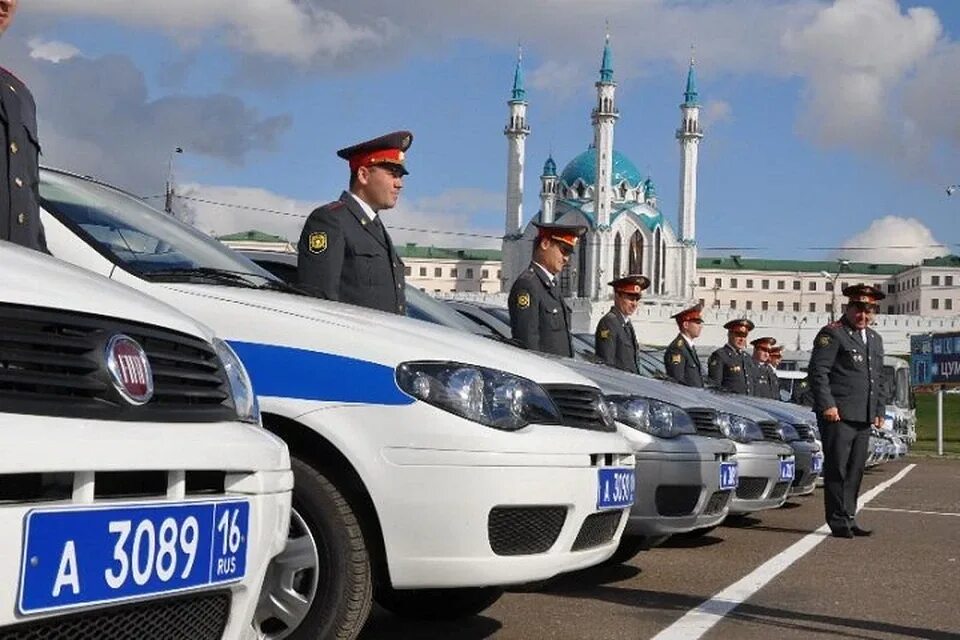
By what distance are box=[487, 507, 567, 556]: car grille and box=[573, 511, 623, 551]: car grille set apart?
0.17 metres

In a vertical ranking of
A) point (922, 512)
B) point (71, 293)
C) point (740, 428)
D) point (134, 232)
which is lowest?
point (922, 512)

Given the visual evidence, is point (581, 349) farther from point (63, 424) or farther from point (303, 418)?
point (63, 424)

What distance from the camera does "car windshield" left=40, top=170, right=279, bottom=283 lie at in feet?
15.5

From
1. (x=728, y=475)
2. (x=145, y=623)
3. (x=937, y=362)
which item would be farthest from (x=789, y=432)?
(x=937, y=362)

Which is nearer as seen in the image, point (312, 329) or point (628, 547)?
point (312, 329)

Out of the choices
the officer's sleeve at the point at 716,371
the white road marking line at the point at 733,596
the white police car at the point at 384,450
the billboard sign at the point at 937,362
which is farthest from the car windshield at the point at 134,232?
the billboard sign at the point at 937,362

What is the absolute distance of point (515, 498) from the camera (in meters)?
4.37

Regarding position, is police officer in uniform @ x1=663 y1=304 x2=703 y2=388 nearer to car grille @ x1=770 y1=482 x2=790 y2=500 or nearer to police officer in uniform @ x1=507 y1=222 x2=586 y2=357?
car grille @ x1=770 y1=482 x2=790 y2=500

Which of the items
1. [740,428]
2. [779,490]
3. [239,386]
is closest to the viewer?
[239,386]

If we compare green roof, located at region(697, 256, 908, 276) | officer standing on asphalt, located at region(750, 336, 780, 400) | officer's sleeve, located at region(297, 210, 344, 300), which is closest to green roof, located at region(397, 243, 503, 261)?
green roof, located at region(697, 256, 908, 276)

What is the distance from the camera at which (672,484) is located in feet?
22.6

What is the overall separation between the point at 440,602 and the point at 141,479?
2.60 metres

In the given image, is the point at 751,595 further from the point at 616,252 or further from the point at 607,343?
the point at 616,252

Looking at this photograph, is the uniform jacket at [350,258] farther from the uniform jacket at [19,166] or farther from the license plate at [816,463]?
the license plate at [816,463]
